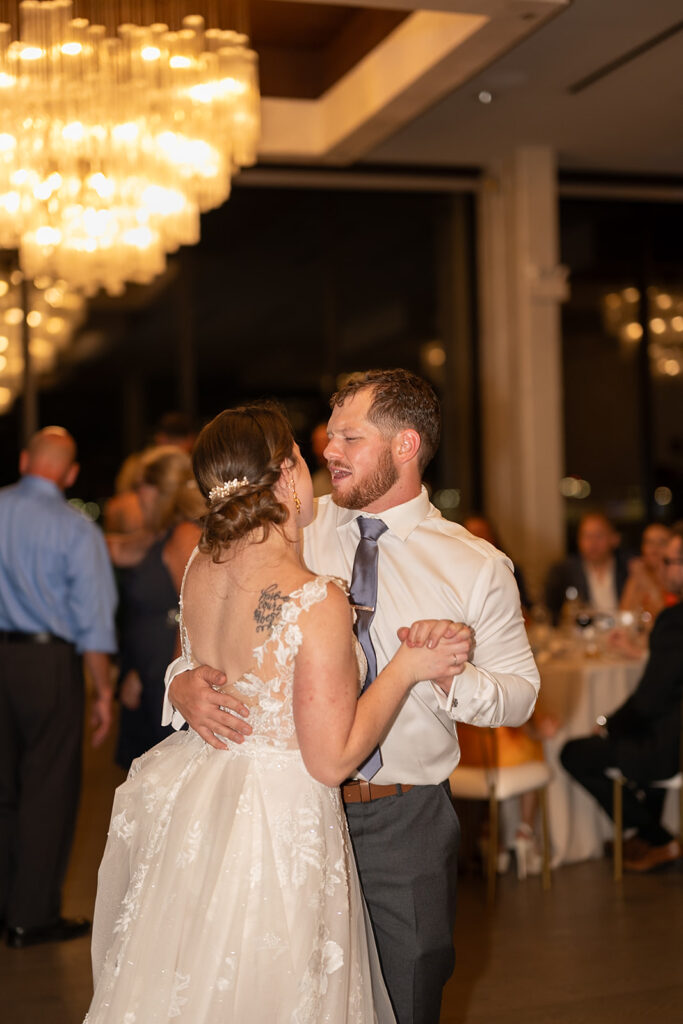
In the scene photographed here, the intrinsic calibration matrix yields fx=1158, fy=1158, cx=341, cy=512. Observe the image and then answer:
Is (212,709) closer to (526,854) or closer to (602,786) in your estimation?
(526,854)

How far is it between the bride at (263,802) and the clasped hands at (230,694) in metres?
0.02

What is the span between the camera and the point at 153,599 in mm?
4840

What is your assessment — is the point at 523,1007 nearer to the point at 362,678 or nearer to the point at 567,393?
the point at 362,678

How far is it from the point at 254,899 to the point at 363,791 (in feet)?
1.25

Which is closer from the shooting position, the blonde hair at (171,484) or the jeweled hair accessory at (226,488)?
the jeweled hair accessory at (226,488)

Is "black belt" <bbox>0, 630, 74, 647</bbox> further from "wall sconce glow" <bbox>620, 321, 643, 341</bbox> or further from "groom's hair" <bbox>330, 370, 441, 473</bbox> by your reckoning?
"wall sconce glow" <bbox>620, 321, 643, 341</bbox>

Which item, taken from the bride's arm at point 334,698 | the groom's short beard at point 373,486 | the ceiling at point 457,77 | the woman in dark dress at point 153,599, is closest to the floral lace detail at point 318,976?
the bride's arm at point 334,698

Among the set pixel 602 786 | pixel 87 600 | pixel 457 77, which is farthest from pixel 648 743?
pixel 457 77

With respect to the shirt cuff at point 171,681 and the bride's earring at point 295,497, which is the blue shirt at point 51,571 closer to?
the shirt cuff at point 171,681

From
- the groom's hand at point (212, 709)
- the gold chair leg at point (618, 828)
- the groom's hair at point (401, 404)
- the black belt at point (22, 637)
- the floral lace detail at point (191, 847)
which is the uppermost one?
the groom's hair at point (401, 404)

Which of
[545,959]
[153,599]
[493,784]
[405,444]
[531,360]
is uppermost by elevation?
[531,360]

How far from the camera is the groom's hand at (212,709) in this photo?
7.00ft

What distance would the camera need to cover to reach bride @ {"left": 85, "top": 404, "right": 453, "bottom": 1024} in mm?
2037

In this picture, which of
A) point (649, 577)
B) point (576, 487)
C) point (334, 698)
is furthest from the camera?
point (576, 487)
